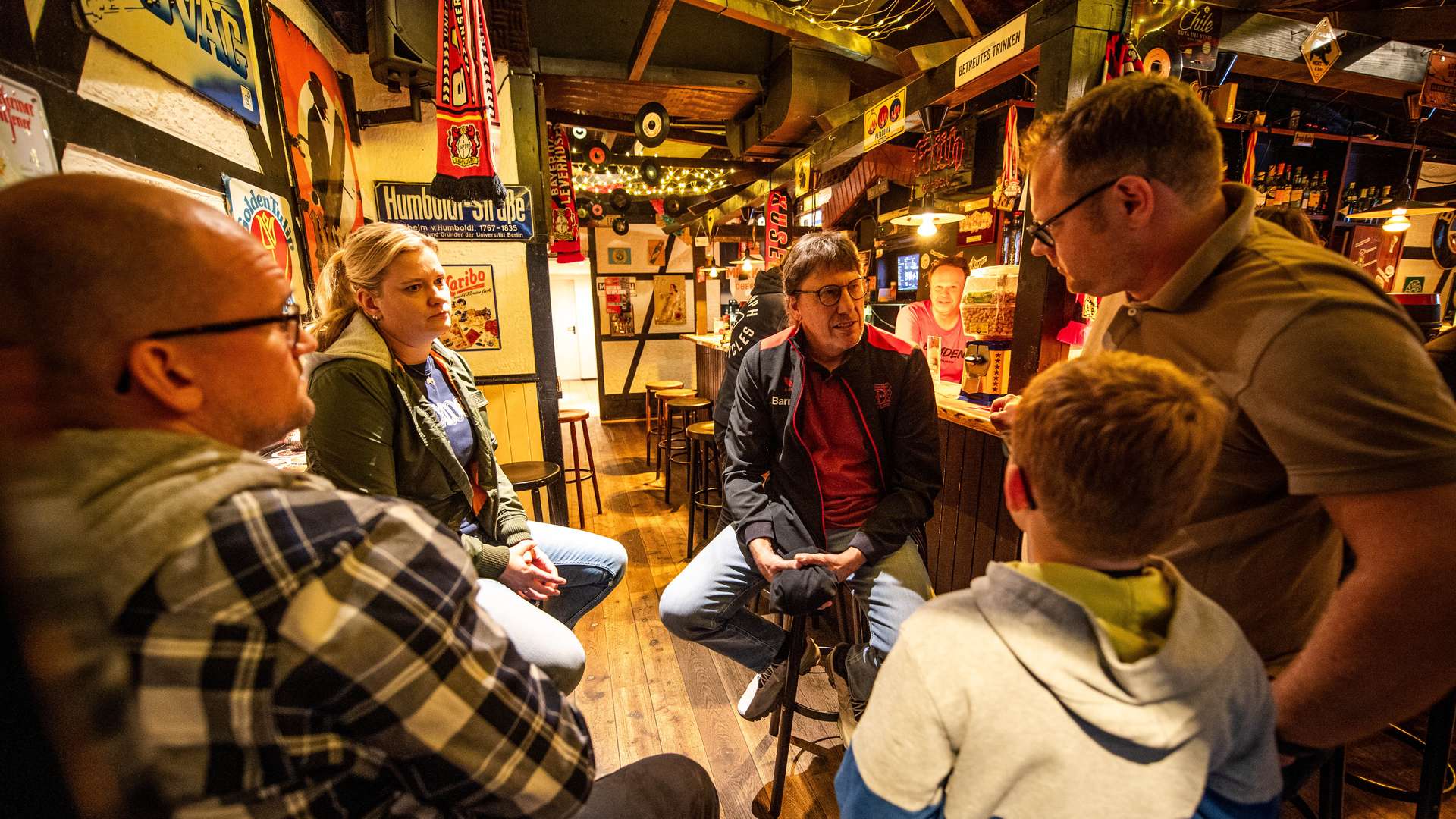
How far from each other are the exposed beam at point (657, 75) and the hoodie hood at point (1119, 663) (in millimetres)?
4733

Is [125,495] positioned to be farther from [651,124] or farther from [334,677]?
[651,124]

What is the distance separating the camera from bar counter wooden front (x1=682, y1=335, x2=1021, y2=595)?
2.30m

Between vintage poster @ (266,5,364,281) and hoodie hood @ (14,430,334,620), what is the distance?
2.18 metres

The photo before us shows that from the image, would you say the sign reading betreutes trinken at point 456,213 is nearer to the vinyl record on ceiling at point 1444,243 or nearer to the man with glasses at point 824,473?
the man with glasses at point 824,473

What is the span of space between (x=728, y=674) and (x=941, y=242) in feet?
18.8

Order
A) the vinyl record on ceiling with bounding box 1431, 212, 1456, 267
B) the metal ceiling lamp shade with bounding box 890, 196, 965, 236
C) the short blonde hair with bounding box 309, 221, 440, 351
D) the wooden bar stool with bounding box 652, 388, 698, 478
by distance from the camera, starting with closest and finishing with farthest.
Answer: the short blonde hair with bounding box 309, 221, 440, 351, the metal ceiling lamp shade with bounding box 890, 196, 965, 236, the wooden bar stool with bounding box 652, 388, 698, 478, the vinyl record on ceiling with bounding box 1431, 212, 1456, 267

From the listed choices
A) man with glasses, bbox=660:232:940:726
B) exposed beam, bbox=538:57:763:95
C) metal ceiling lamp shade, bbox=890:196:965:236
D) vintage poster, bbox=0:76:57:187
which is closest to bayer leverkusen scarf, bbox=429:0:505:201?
vintage poster, bbox=0:76:57:187

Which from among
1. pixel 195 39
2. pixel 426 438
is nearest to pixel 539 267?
pixel 195 39

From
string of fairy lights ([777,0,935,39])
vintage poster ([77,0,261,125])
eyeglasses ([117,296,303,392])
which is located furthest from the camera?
string of fairy lights ([777,0,935,39])

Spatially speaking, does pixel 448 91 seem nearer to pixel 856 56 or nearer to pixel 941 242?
pixel 856 56

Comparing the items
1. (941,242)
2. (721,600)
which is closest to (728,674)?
(721,600)

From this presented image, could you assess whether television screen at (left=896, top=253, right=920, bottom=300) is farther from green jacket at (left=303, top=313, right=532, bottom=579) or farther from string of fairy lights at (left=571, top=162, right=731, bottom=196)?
green jacket at (left=303, top=313, right=532, bottom=579)

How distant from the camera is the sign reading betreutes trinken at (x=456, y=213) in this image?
318 cm

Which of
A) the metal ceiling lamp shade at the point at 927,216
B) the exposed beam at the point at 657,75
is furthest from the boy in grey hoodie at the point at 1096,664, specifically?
the exposed beam at the point at 657,75
